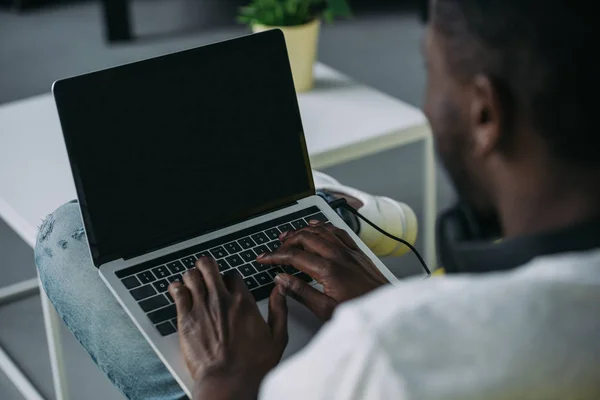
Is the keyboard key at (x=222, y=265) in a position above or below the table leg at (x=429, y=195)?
above

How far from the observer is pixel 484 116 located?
0.71m

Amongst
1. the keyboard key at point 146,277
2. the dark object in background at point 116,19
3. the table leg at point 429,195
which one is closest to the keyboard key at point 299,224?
the keyboard key at point 146,277

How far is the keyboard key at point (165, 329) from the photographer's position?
1.01m

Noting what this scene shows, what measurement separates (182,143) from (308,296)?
11.3 inches

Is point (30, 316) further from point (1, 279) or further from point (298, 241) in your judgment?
point (298, 241)

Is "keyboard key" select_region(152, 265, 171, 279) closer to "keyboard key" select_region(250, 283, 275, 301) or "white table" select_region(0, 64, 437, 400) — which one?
"keyboard key" select_region(250, 283, 275, 301)

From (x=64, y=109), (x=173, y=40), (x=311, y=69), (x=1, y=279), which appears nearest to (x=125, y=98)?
(x=64, y=109)

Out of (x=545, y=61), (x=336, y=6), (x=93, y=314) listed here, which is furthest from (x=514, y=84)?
(x=336, y=6)

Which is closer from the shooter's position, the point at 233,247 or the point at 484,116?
the point at 484,116

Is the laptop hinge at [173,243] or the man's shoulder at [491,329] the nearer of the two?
the man's shoulder at [491,329]

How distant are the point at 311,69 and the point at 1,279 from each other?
91 cm

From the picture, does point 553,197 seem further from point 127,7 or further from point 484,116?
point 127,7

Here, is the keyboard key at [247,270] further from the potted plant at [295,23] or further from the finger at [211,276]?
the potted plant at [295,23]

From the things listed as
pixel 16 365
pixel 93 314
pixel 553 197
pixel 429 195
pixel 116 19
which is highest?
pixel 553 197
